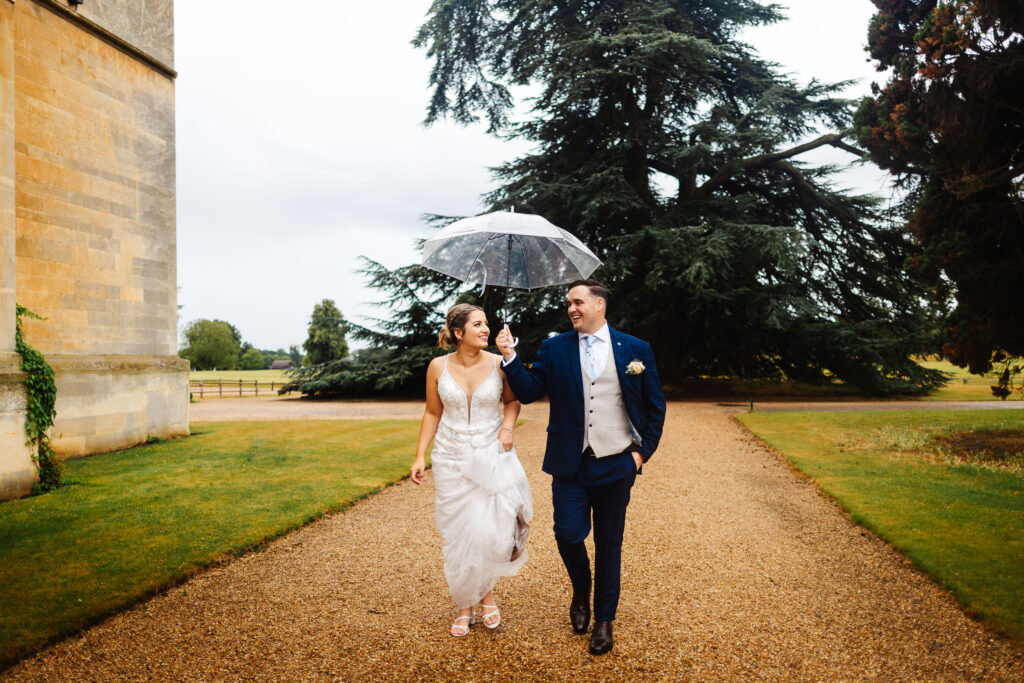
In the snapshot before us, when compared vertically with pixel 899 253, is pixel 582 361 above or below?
below

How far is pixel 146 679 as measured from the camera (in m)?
3.12

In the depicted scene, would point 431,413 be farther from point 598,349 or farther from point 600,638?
point 600,638

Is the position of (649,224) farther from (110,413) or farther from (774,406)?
(110,413)

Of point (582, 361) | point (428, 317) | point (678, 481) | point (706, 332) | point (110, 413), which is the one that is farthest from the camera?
point (428, 317)

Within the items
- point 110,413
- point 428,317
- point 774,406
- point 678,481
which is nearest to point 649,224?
point 774,406

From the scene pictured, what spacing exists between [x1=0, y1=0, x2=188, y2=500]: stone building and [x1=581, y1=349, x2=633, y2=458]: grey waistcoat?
780 centimetres

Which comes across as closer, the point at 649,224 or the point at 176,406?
the point at 176,406

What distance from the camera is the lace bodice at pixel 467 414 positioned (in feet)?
11.8

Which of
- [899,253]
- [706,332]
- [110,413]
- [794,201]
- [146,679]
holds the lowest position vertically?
[146,679]

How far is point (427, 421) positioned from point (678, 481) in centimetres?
490

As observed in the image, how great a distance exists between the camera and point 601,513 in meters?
3.46

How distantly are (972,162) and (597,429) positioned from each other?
7.98 meters

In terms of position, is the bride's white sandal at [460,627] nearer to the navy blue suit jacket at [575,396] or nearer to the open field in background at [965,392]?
the navy blue suit jacket at [575,396]

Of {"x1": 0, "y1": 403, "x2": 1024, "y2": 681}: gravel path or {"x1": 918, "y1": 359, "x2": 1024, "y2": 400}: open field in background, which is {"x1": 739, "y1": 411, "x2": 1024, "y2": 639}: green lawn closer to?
{"x1": 0, "y1": 403, "x2": 1024, "y2": 681}: gravel path
